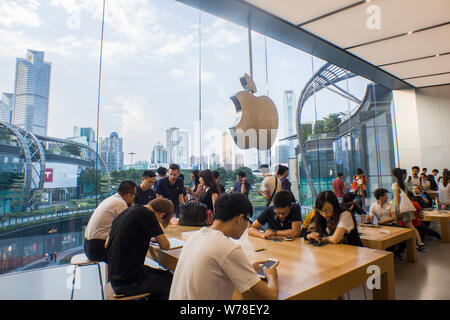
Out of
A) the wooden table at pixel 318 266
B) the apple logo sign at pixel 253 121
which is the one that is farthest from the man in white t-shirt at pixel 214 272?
the apple logo sign at pixel 253 121

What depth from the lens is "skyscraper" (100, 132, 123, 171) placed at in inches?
135

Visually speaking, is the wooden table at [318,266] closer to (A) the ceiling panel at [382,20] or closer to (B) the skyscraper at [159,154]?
(B) the skyscraper at [159,154]

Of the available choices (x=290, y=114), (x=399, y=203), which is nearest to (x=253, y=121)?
(x=399, y=203)

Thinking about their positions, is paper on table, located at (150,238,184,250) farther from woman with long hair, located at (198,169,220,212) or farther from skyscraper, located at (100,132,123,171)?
skyscraper, located at (100,132,123,171)

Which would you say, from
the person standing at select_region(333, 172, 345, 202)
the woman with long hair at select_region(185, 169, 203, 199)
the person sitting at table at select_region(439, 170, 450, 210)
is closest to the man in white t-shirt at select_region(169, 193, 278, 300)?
the woman with long hair at select_region(185, 169, 203, 199)

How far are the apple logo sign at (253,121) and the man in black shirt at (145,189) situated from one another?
146 cm

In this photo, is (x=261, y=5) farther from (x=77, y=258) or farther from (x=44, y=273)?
(x=44, y=273)

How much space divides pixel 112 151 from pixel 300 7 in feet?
10.6

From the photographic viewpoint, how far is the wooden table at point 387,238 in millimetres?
2977

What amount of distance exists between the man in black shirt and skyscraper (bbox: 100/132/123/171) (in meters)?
0.40
